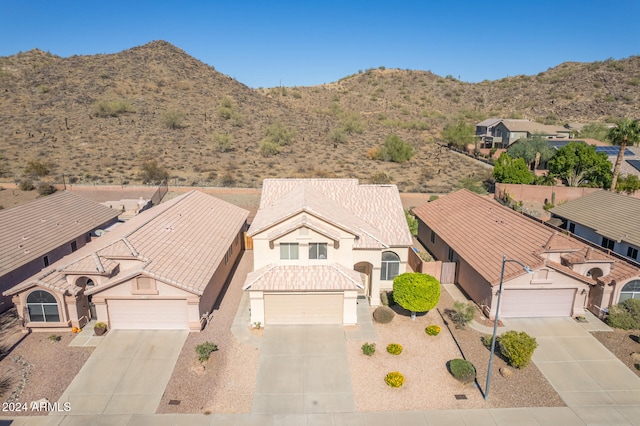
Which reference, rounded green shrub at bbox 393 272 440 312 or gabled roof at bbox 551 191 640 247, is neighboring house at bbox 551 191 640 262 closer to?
gabled roof at bbox 551 191 640 247

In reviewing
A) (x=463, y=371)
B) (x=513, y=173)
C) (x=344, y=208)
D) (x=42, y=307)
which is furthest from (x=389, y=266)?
(x=513, y=173)

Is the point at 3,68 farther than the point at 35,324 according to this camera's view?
Yes

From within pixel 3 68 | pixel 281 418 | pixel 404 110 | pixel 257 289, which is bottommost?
pixel 281 418

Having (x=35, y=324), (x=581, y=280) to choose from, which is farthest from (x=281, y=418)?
(x=581, y=280)

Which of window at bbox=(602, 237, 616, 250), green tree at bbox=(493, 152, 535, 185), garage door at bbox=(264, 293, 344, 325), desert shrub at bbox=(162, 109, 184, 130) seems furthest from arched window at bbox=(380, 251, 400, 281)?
Result: desert shrub at bbox=(162, 109, 184, 130)

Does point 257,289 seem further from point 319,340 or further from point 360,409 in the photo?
point 360,409

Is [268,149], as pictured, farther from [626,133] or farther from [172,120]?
[626,133]
